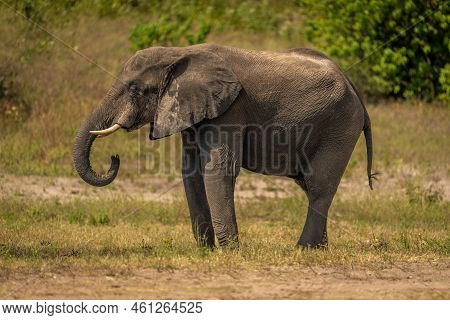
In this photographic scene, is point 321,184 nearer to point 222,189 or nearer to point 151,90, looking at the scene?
point 222,189

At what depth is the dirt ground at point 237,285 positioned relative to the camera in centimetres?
772

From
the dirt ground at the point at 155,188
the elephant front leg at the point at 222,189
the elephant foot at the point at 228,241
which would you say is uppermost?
the elephant front leg at the point at 222,189

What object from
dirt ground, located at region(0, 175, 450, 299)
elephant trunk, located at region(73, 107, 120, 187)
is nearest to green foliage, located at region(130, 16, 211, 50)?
elephant trunk, located at region(73, 107, 120, 187)

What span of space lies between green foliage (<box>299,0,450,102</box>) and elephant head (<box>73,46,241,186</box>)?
28.0ft

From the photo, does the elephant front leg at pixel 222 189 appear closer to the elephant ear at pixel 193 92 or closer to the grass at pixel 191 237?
the grass at pixel 191 237

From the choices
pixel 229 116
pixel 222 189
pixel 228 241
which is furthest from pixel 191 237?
pixel 229 116

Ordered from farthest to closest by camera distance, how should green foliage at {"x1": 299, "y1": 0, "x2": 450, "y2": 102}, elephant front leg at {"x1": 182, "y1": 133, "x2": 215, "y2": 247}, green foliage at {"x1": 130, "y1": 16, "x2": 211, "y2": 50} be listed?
green foliage at {"x1": 130, "y1": 16, "x2": 211, "y2": 50}
green foliage at {"x1": 299, "y1": 0, "x2": 450, "y2": 102}
elephant front leg at {"x1": 182, "y1": 133, "x2": 215, "y2": 247}

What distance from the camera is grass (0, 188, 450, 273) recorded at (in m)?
9.02

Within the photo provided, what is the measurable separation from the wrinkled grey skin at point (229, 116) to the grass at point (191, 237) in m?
0.46

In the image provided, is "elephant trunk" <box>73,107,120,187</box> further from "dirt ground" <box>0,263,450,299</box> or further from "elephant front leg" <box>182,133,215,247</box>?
"dirt ground" <box>0,263,450,299</box>

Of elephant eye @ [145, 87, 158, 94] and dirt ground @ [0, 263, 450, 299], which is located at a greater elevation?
elephant eye @ [145, 87, 158, 94]

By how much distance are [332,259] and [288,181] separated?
618cm

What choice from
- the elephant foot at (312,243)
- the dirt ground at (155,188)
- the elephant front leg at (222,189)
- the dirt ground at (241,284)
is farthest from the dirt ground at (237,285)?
the dirt ground at (155,188)
